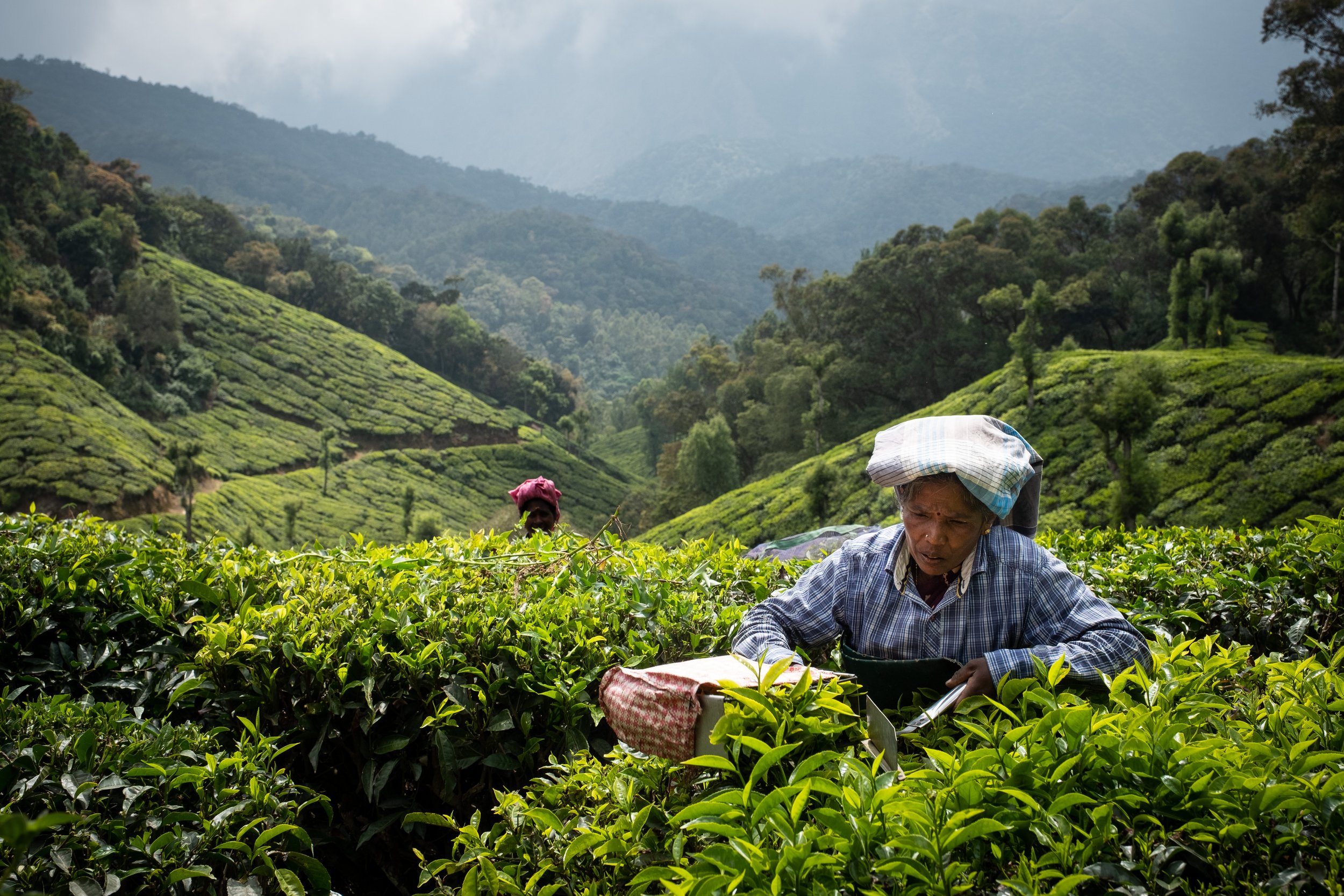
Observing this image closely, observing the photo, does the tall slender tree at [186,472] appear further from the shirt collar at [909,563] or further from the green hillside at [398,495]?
the shirt collar at [909,563]

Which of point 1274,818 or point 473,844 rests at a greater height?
point 1274,818

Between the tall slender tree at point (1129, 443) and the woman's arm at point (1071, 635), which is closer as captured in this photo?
the woman's arm at point (1071, 635)

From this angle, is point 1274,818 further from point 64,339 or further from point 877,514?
point 64,339

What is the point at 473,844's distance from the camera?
5.18 ft

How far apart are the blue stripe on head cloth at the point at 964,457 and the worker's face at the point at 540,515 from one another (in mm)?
3306

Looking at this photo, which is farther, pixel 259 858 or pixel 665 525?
pixel 665 525

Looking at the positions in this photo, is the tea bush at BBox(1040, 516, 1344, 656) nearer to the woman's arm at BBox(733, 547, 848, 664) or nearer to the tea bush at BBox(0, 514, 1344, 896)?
the tea bush at BBox(0, 514, 1344, 896)

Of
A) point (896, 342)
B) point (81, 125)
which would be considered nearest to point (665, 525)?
point (896, 342)

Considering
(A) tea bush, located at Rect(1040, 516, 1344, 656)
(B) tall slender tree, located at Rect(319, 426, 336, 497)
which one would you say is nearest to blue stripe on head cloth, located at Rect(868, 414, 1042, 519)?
(A) tea bush, located at Rect(1040, 516, 1344, 656)

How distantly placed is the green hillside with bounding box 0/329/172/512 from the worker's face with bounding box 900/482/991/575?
3287cm

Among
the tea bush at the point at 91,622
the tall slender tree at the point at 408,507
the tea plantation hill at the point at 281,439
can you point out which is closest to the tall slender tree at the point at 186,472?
the tea plantation hill at the point at 281,439

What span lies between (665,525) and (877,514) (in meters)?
12.7

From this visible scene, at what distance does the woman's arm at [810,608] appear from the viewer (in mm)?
2096

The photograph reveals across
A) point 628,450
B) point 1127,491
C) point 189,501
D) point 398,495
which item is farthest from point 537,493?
point 628,450
